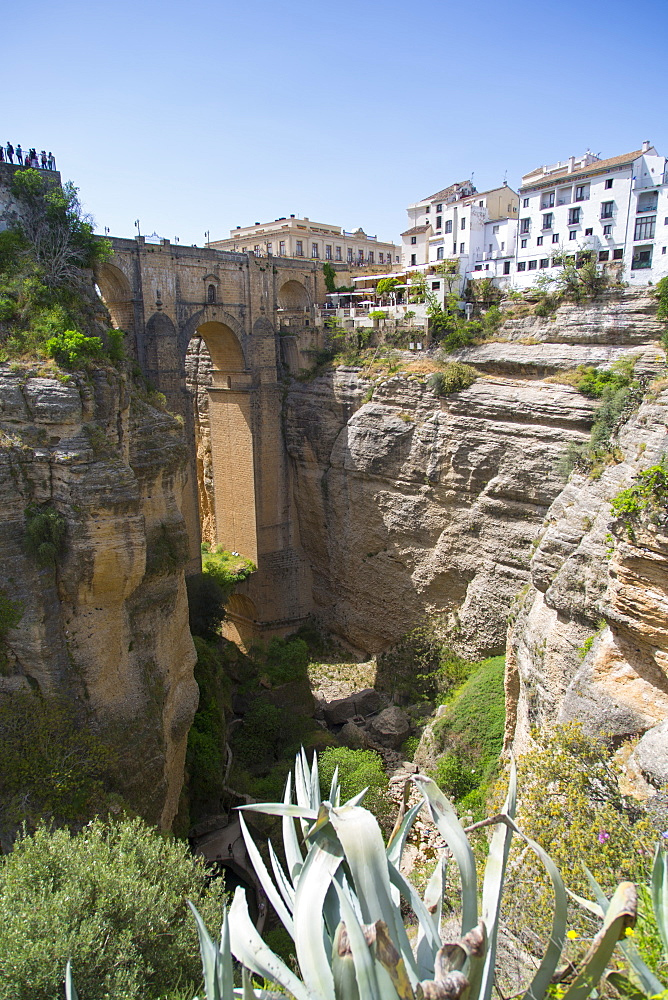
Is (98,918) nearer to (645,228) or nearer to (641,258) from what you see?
(641,258)

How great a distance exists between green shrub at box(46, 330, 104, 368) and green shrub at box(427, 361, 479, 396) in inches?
437

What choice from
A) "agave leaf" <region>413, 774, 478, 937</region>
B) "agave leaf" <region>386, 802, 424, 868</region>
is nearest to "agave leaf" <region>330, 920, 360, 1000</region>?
"agave leaf" <region>413, 774, 478, 937</region>

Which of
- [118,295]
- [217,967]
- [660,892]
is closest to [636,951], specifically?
[660,892]

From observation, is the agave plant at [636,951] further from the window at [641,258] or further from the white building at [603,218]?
the window at [641,258]

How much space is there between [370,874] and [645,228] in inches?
987

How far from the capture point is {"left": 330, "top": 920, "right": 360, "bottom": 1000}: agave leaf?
152 inches

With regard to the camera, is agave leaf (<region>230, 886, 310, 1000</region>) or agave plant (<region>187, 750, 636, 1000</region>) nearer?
agave plant (<region>187, 750, 636, 1000</region>)

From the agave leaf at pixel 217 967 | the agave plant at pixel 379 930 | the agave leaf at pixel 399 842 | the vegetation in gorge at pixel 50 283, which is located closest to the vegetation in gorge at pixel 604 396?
the vegetation in gorge at pixel 50 283

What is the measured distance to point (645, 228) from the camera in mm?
23281

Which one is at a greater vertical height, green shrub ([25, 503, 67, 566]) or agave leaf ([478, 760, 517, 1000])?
green shrub ([25, 503, 67, 566])

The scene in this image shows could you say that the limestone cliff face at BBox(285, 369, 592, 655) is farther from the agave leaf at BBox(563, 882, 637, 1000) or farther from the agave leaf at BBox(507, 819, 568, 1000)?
the agave leaf at BBox(563, 882, 637, 1000)

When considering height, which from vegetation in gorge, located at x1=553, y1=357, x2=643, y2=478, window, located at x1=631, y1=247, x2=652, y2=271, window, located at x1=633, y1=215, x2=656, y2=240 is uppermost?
window, located at x1=633, y1=215, x2=656, y2=240

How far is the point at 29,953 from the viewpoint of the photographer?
5.86 meters

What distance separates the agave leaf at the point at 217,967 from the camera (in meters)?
4.25
